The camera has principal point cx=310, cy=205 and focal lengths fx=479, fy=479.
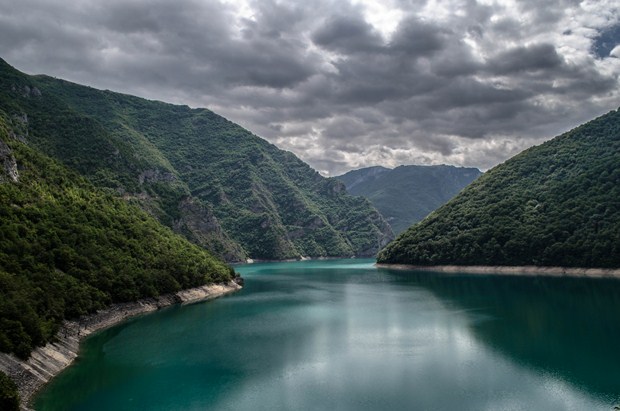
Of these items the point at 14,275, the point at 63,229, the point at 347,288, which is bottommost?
the point at 347,288

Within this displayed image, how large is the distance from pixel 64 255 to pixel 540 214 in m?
130

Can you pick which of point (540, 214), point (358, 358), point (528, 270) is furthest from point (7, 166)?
point (540, 214)

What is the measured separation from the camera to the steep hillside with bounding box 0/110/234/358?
44.2m

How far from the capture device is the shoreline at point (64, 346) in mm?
34156

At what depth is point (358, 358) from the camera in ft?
153

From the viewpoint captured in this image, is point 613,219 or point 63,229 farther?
point 613,219

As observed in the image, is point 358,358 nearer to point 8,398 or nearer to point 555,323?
point 8,398

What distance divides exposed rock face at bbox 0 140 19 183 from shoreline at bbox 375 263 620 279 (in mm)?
116414

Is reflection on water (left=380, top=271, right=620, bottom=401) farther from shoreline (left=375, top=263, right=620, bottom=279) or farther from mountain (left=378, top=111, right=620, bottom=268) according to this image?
mountain (left=378, top=111, right=620, bottom=268)

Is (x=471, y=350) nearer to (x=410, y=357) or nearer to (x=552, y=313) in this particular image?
(x=410, y=357)

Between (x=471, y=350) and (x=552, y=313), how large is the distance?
2705 cm

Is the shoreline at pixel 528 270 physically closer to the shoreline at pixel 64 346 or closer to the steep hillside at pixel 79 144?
the shoreline at pixel 64 346

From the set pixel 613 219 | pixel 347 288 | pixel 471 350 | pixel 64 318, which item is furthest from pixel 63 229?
pixel 613 219

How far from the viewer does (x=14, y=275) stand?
48.4 m
